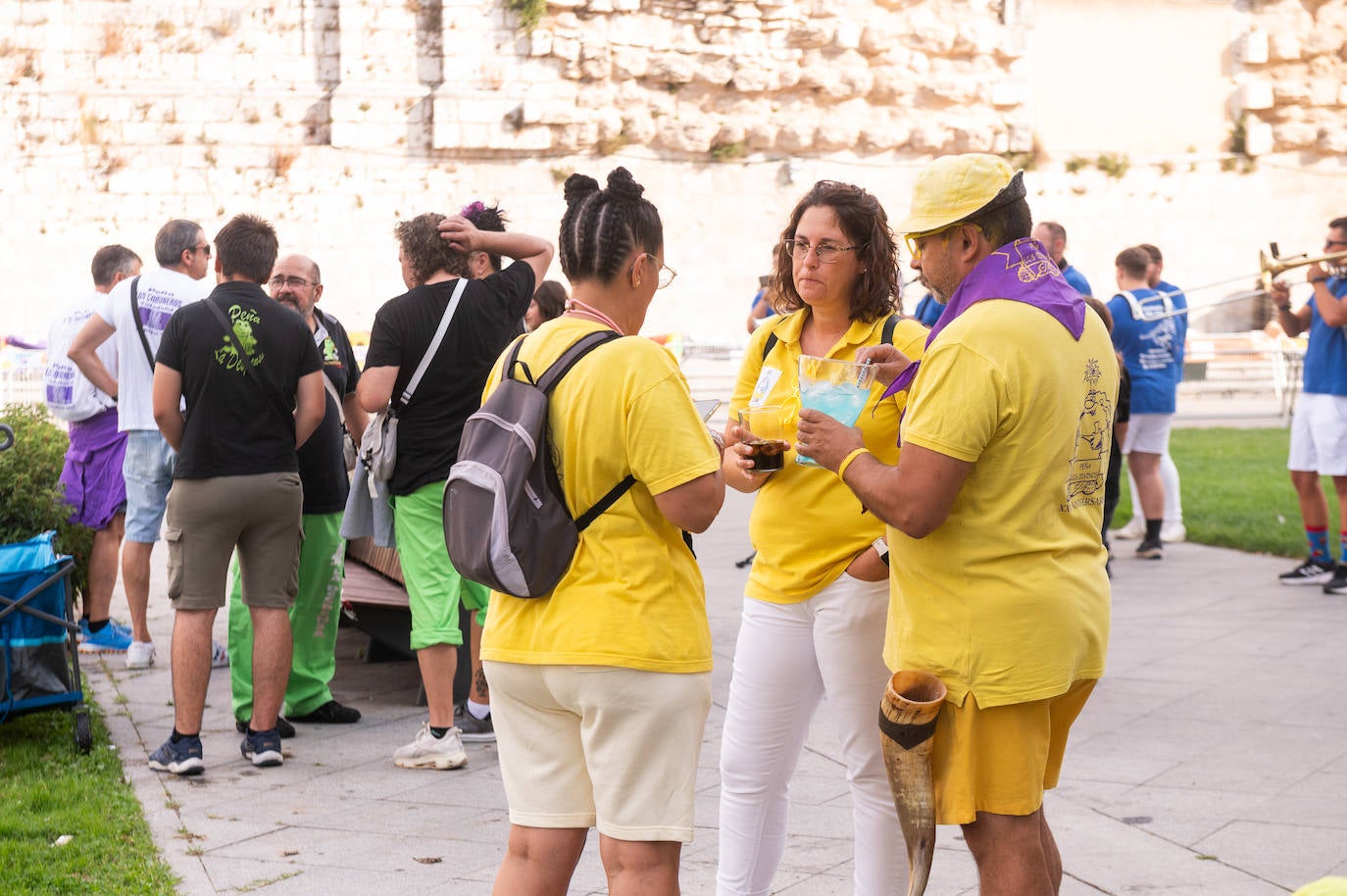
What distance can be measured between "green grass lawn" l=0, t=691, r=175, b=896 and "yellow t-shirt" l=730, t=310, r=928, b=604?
1.96m

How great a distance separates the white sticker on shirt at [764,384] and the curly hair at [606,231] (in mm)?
583

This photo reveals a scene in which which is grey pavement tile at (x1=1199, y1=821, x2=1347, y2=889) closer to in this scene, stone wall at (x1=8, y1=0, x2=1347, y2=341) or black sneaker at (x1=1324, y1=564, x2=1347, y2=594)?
black sneaker at (x1=1324, y1=564, x2=1347, y2=594)

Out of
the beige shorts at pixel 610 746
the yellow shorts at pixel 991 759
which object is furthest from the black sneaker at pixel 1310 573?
the beige shorts at pixel 610 746

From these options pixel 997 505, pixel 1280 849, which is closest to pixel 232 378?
pixel 997 505

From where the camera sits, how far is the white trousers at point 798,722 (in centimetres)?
323

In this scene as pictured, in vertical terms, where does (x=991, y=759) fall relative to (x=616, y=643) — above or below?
below

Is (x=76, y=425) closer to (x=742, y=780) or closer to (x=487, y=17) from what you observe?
(x=742, y=780)

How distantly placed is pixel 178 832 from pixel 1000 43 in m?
21.3

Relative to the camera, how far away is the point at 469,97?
2030 centimetres

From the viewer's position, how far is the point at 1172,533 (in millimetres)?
10070

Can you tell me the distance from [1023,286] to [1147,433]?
7279 mm

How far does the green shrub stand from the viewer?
5520 mm

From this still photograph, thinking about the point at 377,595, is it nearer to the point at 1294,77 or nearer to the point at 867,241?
the point at 867,241

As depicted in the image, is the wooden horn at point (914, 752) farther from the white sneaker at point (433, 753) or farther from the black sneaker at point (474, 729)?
the black sneaker at point (474, 729)
